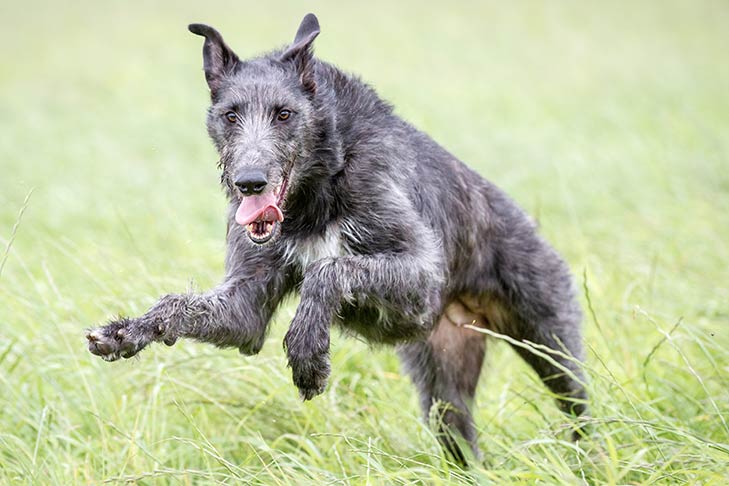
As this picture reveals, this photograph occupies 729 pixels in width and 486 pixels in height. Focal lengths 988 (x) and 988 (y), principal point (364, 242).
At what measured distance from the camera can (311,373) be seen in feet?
13.5

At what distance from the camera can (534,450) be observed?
448 centimetres

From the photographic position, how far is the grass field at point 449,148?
4.43m

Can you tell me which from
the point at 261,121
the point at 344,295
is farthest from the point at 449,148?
→ the point at 344,295

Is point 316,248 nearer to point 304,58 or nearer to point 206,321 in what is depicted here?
point 206,321

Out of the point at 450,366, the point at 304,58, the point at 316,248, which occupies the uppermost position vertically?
the point at 304,58

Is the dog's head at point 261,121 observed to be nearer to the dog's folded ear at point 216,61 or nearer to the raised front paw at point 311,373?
the dog's folded ear at point 216,61

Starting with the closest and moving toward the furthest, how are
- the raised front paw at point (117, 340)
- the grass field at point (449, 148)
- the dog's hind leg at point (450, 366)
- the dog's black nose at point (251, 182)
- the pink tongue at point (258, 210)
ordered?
the raised front paw at point (117, 340) < the dog's black nose at point (251, 182) < the pink tongue at point (258, 210) < the grass field at point (449, 148) < the dog's hind leg at point (450, 366)

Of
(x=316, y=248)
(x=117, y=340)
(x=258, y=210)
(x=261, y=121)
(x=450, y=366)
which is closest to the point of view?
(x=117, y=340)

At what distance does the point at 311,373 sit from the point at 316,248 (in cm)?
73

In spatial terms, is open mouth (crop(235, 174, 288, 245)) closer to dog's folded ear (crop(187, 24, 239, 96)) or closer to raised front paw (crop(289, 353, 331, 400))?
raised front paw (crop(289, 353, 331, 400))

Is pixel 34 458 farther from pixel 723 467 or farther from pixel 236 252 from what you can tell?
pixel 723 467

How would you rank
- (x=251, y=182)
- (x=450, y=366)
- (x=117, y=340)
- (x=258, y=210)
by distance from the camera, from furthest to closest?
(x=450, y=366)
(x=258, y=210)
(x=251, y=182)
(x=117, y=340)

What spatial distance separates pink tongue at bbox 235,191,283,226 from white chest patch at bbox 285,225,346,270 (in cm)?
41

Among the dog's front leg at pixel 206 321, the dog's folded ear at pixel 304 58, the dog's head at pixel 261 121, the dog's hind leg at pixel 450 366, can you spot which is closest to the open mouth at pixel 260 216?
the dog's head at pixel 261 121
